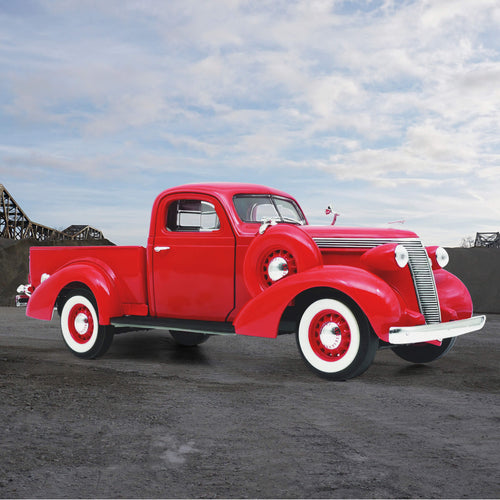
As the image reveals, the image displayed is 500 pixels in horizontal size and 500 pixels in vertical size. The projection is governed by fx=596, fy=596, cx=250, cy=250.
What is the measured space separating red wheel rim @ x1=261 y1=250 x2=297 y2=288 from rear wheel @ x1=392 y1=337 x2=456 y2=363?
6.69ft

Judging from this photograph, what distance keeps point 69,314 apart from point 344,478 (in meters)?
5.16

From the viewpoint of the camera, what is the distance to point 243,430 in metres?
4.08

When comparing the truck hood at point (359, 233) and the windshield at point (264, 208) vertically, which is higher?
the windshield at point (264, 208)

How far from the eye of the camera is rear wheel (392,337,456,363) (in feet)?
22.4

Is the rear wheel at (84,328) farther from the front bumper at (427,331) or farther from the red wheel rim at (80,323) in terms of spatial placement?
the front bumper at (427,331)

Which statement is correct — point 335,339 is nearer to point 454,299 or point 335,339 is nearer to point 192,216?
point 454,299

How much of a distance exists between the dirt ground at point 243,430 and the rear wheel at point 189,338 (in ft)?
4.57

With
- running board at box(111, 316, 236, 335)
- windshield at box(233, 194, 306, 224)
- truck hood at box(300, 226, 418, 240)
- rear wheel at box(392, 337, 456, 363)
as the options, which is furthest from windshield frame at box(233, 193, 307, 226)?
rear wheel at box(392, 337, 456, 363)

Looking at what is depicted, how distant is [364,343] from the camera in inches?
213

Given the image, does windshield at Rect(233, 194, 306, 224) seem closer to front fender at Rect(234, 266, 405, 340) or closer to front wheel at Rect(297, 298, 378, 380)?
front fender at Rect(234, 266, 405, 340)

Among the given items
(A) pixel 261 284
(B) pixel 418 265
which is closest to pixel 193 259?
(A) pixel 261 284

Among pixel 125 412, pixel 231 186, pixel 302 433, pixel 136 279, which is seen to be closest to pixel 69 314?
pixel 136 279

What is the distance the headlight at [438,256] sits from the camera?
6617mm

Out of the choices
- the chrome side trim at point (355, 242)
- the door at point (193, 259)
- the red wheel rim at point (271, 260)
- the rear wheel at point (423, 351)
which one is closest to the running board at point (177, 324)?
the door at point (193, 259)
